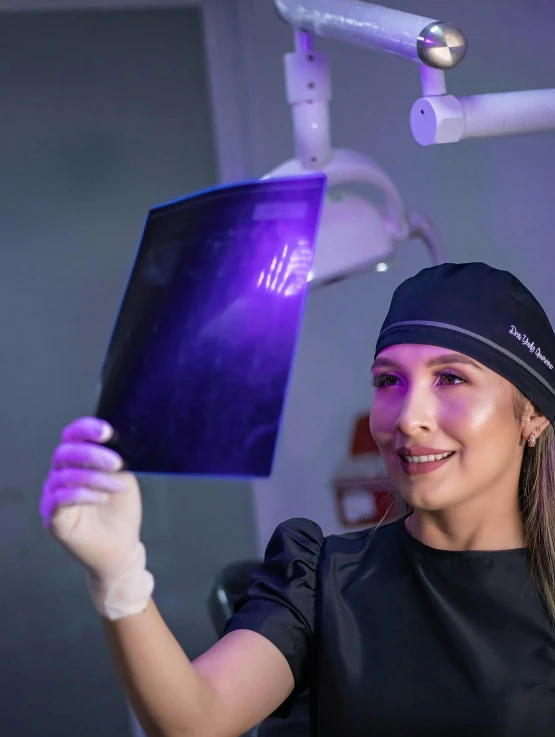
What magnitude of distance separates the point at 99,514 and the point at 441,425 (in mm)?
454

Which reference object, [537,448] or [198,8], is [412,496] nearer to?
[537,448]

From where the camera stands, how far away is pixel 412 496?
1096mm

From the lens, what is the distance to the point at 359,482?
220cm

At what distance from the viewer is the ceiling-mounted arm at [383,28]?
1.03m

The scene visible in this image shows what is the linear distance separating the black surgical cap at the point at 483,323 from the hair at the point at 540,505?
36 mm

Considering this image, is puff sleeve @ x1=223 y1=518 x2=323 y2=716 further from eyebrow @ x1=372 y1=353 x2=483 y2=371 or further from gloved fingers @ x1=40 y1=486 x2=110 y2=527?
gloved fingers @ x1=40 y1=486 x2=110 y2=527

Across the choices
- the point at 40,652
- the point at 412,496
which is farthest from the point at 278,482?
the point at 412,496

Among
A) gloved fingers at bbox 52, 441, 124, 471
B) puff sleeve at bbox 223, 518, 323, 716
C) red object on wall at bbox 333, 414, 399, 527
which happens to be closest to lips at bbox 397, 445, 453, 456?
puff sleeve at bbox 223, 518, 323, 716

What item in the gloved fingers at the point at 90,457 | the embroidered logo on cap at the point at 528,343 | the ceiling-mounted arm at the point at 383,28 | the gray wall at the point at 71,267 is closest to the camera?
the gloved fingers at the point at 90,457

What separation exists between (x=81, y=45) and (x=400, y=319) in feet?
4.16

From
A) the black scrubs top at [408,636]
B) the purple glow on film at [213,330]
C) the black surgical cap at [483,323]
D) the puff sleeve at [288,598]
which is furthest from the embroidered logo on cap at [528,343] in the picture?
the purple glow on film at [213,330]

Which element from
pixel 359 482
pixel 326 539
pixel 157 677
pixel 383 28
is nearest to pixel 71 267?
pixel 359 482

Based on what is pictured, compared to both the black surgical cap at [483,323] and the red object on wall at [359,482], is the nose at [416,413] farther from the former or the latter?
the red object on wall at [359,482]

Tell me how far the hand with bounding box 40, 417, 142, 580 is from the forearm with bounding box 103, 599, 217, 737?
7 cm
